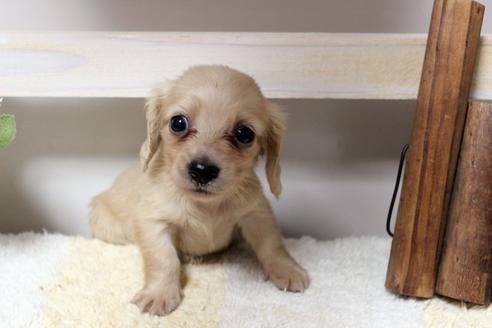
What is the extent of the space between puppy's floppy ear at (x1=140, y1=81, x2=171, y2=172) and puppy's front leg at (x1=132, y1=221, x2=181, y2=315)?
23 cm

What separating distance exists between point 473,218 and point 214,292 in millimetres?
789

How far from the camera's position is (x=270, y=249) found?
1860 mm

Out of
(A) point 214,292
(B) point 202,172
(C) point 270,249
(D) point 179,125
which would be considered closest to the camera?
(B) point 202,172

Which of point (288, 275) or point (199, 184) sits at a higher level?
point (199, 184)

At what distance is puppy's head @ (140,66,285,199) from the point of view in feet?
4.98

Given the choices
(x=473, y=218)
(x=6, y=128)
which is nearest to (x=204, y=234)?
(x=6, y=128)

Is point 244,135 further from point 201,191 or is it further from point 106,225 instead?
point 106,225

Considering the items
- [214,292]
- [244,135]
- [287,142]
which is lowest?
[214,292]

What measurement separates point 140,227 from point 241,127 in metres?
0.47

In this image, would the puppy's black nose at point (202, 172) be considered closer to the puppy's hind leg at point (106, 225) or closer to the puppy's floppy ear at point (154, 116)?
the puppy's floppy ear at point (154, 116)

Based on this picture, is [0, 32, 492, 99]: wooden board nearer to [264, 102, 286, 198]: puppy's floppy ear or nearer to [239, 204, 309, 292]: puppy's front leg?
[264, 102, 286, 198]: puppy's floppy ear

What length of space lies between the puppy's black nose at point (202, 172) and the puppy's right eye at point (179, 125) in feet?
0.47

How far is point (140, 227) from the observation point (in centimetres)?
Answer: 178

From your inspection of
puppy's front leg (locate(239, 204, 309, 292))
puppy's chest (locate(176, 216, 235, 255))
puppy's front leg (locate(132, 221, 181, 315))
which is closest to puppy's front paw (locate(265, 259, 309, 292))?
puppy's front leg (locate(239, 204, 309, 292))
